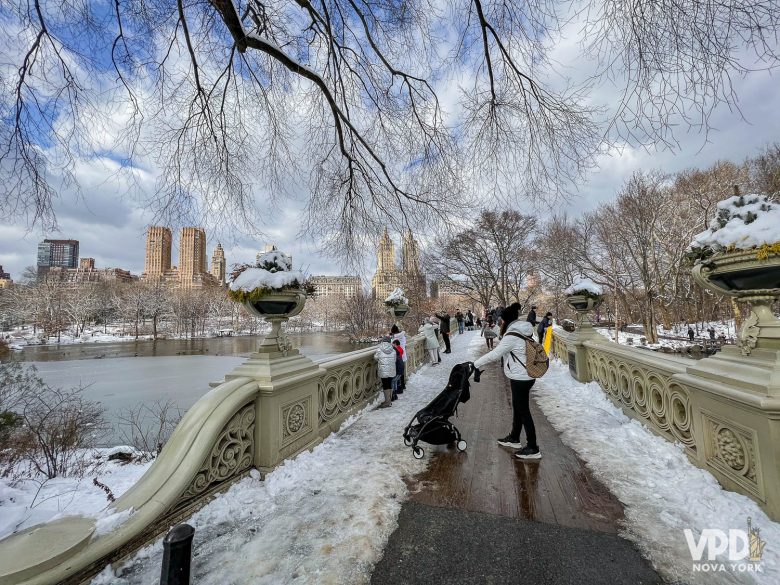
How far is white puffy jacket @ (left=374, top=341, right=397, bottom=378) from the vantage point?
6.27 metres

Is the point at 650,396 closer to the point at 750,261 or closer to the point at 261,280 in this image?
the point at 750,261

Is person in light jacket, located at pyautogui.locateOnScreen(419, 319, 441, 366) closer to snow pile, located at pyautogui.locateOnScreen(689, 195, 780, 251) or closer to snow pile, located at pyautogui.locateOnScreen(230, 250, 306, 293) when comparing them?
snow pile, located at pyautogui.locateOnScreen(230, 250, 306, 293)

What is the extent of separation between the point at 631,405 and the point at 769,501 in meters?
2.69

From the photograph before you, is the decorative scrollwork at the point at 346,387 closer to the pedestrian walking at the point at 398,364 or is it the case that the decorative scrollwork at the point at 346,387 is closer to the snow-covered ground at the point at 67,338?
the pedestrian walking at the point at 398,364

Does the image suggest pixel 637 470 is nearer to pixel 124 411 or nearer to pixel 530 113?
pixel 530 113

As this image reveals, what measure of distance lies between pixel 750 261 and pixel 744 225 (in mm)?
337

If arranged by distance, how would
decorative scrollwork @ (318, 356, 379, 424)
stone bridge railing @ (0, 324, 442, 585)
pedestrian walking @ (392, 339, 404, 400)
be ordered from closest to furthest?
stone bridge railing @ (0, 324, 442, 585) → decorative scrollwork @ (318, 356, 379, 424) → pedestrian walking @ (392, 339, 404, 400)

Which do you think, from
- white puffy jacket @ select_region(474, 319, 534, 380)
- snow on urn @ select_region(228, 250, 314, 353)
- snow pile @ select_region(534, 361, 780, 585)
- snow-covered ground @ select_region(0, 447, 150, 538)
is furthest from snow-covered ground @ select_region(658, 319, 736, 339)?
snow-covered ground @ select_region(0, 447, 150, 538)

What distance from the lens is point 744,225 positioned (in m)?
2.69

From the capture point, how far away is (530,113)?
3.77 meters

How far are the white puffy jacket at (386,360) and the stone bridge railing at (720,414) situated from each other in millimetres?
3832

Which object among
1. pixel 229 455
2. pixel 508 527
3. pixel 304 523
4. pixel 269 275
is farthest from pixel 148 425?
pixel 508 527

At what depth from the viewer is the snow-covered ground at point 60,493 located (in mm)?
3340

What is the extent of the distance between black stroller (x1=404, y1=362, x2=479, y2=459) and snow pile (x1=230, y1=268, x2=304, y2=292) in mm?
2242
